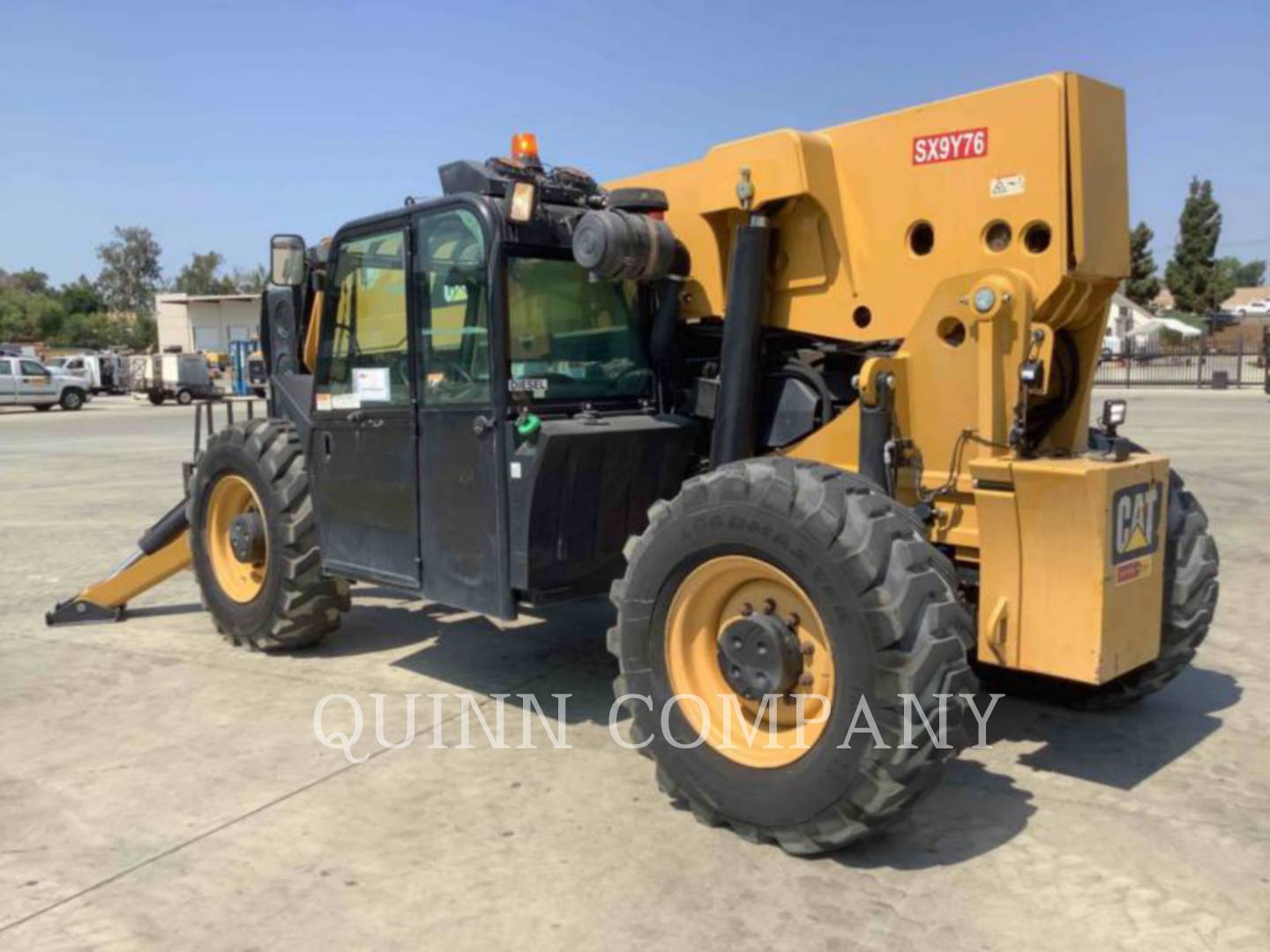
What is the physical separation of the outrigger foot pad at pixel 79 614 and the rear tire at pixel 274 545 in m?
1.13

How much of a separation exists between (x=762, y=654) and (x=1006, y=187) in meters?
1.93

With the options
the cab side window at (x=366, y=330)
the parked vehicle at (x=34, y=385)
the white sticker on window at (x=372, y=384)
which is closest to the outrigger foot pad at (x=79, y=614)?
the cab side window at (x=366, y=330)

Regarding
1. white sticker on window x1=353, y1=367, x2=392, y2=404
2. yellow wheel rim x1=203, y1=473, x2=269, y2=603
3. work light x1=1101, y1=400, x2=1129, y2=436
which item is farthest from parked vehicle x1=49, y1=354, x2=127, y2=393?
work light x1=1101, y1=400, x2=1129, y2=436

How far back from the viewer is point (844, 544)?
11.3ft

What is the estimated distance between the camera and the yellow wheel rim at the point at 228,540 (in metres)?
6.54

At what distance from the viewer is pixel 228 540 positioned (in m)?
6.63

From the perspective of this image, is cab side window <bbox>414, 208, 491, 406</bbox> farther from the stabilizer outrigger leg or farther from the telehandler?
the stabilizer outrigger leg

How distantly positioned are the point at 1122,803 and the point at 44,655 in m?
5.87

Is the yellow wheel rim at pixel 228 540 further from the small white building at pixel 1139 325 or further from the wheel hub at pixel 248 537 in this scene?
the small white building at pixel 1139 325

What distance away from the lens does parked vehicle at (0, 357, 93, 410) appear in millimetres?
35000

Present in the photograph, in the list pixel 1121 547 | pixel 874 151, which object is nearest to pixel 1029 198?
pixel 874 151

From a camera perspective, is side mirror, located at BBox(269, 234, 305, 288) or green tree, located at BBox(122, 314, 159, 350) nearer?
side mirror, located at BBox(269, 234, 305, 288)

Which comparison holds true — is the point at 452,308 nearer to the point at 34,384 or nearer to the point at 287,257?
the point at 287,257

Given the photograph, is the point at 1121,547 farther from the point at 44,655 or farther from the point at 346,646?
the point at 44,655
